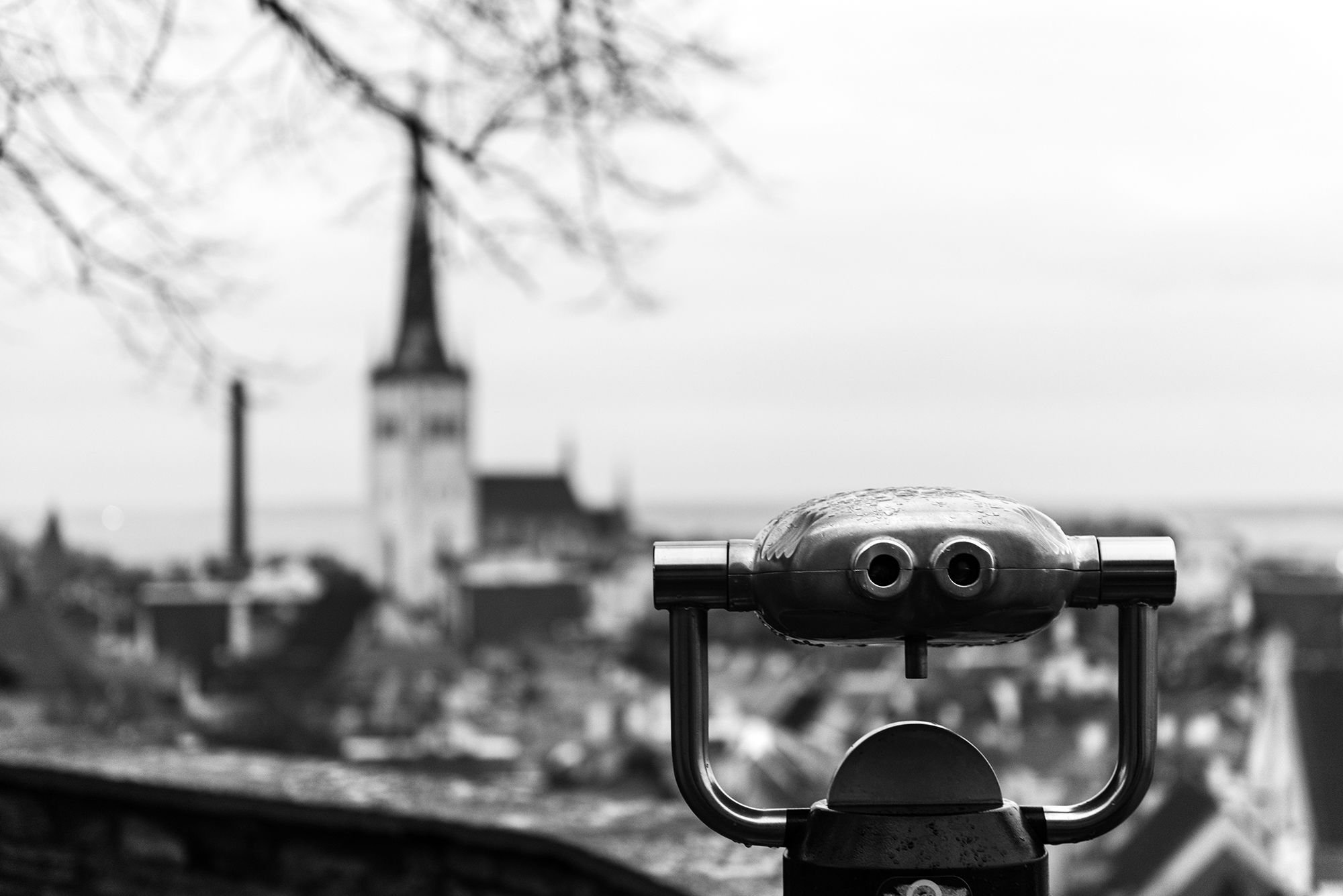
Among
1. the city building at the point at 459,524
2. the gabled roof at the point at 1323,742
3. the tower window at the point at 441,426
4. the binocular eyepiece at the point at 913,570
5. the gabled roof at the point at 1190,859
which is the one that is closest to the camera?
the binocular eyepiece at the point at 913,570

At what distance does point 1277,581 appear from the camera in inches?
604

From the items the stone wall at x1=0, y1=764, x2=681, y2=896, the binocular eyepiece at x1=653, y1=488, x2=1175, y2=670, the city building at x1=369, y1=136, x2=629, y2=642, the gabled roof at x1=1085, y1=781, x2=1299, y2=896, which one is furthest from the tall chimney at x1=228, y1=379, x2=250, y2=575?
the city building at x1=369, y1=136, x2=629, y2=642

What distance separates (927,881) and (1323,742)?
26.5ft

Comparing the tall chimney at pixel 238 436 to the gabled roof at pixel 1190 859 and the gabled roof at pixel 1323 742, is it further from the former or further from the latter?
the gabled roof at pixel 1323 742

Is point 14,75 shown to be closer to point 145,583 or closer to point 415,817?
point 415,817

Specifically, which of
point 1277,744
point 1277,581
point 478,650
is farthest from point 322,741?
point 478,650

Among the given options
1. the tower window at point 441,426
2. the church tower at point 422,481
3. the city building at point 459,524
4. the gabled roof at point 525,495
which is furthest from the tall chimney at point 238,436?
the gabled roof at point 525,495

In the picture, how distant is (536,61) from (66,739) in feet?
5.36

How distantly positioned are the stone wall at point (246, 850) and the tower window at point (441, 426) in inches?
2475

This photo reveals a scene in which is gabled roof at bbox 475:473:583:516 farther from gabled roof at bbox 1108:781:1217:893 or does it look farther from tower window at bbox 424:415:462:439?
gabled roof at bbox 1108:781:1217:893

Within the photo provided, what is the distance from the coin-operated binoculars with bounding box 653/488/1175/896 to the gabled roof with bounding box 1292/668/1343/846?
728cm

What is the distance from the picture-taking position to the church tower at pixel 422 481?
2459 inches

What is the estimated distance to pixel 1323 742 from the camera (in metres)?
8.25

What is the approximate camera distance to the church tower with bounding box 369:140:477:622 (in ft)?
205
